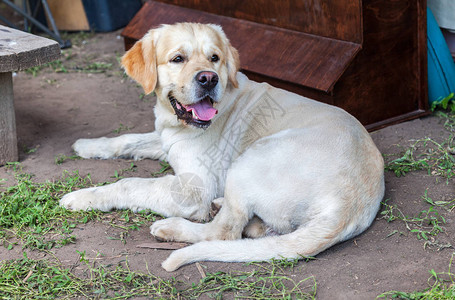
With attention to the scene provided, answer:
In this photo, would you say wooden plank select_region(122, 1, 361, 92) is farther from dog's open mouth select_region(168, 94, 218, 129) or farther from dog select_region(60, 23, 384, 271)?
dog's open mouth select_region(168, 94, 218, 129)

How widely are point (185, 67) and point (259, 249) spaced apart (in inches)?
52.3

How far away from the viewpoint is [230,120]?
4.05 metres

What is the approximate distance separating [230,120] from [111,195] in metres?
0.97

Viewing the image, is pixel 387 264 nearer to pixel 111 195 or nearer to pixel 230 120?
pixel 230 120

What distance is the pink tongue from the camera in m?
3.79

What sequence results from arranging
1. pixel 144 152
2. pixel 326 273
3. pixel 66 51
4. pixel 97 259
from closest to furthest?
1. pixel 326 273
2. pixel 97 259
3. pixel 144 152
4. pixel 66 51

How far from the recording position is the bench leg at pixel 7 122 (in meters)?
4.38

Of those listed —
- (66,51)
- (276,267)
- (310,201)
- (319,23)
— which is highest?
(319,23)

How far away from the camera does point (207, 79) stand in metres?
3.63

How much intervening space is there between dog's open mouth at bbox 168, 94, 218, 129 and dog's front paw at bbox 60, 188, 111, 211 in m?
0.79

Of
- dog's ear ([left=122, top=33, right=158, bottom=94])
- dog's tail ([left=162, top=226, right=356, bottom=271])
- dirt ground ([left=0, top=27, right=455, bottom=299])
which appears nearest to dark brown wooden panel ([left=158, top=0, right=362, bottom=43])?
dirt ground ([left=0, top=27, right=455, bottom=299])

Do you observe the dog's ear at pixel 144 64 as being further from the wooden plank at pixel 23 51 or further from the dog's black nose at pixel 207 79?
the wooden plank at pixel 23 51

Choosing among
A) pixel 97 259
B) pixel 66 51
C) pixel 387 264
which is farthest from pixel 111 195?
pixel 66 51

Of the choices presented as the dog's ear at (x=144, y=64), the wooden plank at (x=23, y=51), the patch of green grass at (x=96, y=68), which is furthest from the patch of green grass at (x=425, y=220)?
the patch of green grass at (x=96, y=68)
